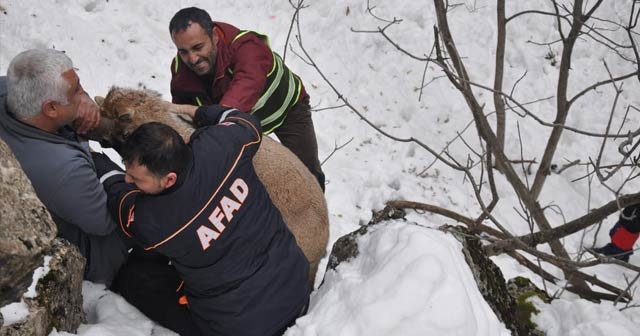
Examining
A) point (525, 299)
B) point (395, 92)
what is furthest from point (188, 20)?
point (395, 92)

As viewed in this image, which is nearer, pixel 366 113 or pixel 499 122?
pixel 499 122

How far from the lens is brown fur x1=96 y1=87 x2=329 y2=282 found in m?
3.25

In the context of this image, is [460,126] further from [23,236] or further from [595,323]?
[23,236]

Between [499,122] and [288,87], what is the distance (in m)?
2.55

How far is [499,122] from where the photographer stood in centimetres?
573

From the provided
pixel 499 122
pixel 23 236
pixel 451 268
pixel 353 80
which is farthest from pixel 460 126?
pixel 23 236

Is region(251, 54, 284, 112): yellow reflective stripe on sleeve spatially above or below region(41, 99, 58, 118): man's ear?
above

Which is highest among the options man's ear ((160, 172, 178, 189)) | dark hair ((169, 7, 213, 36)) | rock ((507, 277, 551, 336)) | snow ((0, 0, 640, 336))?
snow ((0, 0, 640, 336))

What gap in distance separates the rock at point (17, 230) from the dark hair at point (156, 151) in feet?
1.48

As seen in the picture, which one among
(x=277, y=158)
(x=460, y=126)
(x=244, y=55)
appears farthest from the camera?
(x=460, y=126)

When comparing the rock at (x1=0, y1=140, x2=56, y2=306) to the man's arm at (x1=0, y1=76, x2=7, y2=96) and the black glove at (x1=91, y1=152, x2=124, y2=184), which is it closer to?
the black glove at (x1=91, y1=152, x2=124, y2=184)

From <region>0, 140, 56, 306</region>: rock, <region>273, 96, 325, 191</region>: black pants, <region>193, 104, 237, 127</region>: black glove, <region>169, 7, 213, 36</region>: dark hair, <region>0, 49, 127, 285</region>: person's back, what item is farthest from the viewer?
<region>273, 96, 325, 191</region>: black pants

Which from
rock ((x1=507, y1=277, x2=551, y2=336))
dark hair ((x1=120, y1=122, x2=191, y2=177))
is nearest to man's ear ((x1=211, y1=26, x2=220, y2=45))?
dark hair ((x1=120, y1=122, x2=191, y2=177))

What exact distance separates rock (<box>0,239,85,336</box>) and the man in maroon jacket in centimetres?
142
